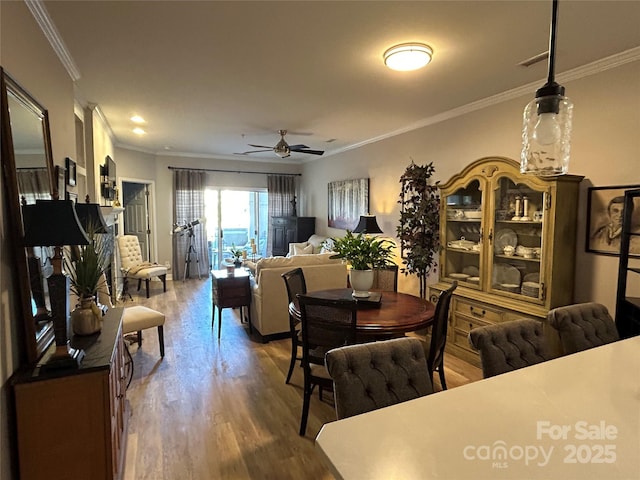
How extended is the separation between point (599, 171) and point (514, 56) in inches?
46.7

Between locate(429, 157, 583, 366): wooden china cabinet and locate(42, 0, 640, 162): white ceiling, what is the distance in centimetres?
93

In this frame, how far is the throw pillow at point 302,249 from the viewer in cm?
711

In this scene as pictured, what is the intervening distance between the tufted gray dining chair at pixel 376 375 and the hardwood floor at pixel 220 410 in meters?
0.48

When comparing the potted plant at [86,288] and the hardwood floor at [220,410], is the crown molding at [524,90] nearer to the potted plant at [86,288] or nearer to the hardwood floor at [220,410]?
the hardwood floor at [220,410]

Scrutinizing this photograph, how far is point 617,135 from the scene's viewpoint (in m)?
2.86

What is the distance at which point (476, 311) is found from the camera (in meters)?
3.56

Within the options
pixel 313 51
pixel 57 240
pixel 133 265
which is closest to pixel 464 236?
pixel 313 51

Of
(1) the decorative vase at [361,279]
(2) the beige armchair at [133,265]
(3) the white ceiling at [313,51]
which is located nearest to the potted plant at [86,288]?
(3) the white ceiling at [313,51]

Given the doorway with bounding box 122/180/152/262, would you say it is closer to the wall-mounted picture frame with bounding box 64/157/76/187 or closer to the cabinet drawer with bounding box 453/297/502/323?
the wall-mounted picture frame with bounding box 64/157/76/187

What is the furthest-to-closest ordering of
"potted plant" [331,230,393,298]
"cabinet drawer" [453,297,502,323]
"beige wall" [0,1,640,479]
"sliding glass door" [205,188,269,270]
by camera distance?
"sliding glass door" [205,188,269,270] → "cabinet drawer" [453,297,502,323] → "potted plant" [331,230,393,298] → "beige wall" [0,1,640,479]

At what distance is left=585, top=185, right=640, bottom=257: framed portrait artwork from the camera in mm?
2828

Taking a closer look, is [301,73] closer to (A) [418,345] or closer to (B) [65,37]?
(B) [65,37]

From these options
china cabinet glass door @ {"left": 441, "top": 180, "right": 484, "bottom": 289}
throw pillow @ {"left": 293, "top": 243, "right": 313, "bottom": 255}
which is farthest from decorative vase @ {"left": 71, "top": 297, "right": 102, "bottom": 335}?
throw pillow @ {"left": 293, "top": 243, "right": 313, "bottom": 255}

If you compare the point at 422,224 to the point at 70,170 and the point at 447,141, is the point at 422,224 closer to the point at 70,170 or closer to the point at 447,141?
the point at 447,141
